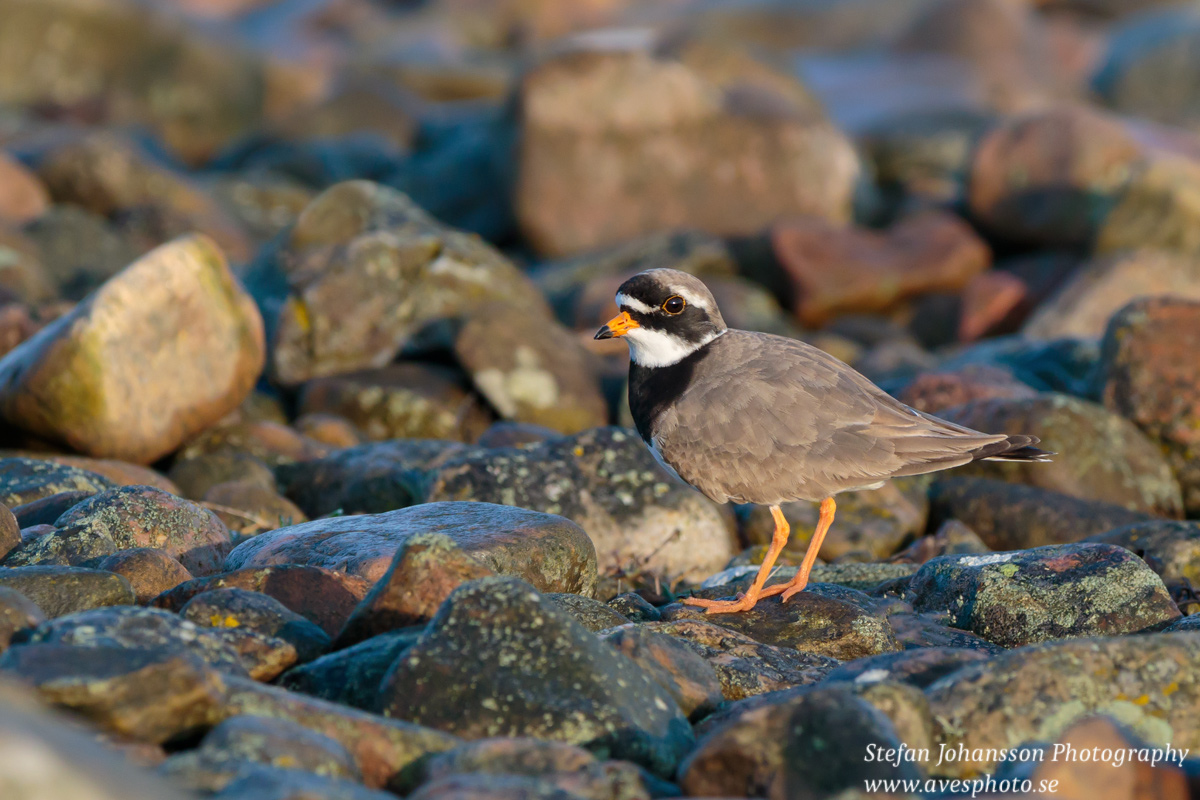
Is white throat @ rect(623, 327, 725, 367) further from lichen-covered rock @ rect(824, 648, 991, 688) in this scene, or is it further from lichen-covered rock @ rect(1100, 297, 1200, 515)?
lichen-covered rock @ rect(1100, 297, 1200, 515)

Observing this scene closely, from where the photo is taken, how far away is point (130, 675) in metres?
4.33

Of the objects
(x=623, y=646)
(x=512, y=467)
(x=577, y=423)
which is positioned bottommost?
(x=577, y=423)

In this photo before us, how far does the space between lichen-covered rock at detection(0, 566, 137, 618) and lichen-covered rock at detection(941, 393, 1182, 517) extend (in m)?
7.08

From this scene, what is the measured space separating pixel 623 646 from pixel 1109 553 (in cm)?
326

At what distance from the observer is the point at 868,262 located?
17562 millimetres

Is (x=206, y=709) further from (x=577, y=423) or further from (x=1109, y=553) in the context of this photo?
(x=577, y=423)

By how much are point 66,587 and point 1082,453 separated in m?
8.13

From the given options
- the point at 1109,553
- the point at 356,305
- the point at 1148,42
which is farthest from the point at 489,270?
the point at 1148,42

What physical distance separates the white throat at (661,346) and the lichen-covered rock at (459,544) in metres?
1.34

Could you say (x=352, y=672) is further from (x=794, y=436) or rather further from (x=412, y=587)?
(x=794, y=436)

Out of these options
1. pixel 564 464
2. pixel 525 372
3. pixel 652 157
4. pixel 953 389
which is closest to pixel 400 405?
pixel 525 372

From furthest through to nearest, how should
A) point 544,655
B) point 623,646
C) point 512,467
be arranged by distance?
point 512,467, point 623,646, point 544,655

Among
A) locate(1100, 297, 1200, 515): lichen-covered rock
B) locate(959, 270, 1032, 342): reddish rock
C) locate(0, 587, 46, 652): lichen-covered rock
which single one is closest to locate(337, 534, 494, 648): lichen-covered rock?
locate(0, 587, 46, 652): lichen-covered rock

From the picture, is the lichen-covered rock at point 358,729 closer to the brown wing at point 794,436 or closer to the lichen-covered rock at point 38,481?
the brown wing at point 794,436
